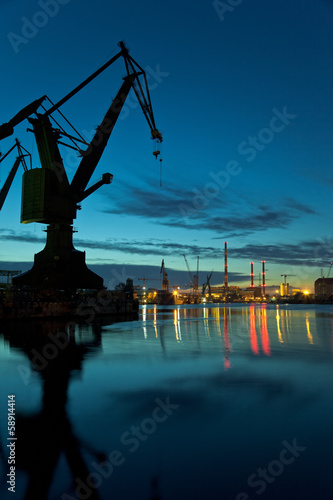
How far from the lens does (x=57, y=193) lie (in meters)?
48.2

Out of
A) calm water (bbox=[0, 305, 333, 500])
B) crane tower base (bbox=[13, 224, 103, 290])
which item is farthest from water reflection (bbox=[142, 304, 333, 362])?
crane tower base (bbox=[13, 224, 103, 290])

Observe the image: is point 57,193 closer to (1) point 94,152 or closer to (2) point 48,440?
(1) point 94,152

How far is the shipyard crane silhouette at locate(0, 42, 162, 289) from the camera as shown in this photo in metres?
46.8

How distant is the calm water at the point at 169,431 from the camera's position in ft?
18.9

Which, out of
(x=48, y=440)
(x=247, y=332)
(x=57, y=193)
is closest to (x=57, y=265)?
(x=57, y=193)

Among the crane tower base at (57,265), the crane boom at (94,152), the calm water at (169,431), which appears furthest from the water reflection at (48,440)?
the crane boom at (94,152)

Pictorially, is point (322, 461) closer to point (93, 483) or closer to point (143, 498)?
point (143, 498)

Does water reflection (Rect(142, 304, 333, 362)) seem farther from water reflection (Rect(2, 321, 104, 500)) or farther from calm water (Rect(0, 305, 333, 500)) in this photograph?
water reflection (Rect(2, 321, 104, 500))

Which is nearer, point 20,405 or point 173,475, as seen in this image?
point 173,475

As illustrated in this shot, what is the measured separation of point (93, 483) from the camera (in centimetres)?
577

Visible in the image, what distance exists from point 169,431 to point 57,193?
146 feet

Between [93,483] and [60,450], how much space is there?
1.41 m

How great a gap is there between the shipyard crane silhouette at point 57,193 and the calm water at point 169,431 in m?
33.7

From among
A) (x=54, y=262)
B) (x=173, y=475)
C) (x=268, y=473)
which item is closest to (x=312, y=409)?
(x=268, y=473)
